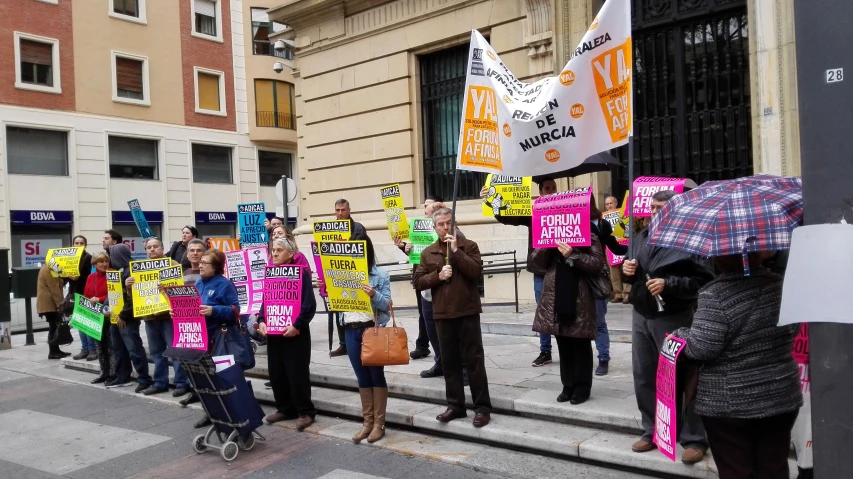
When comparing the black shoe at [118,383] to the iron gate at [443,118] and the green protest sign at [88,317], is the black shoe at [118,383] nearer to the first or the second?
the green protest sign at [88,317]

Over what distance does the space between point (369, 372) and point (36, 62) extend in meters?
25.1

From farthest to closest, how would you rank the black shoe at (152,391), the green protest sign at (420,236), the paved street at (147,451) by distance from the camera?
the black shoe at (152,391) → the green protest sign at (420,236) → the paved street at (147,451)

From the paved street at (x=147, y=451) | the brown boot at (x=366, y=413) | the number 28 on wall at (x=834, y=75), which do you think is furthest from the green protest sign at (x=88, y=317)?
the number 28 on wall at (x=834, y=75)

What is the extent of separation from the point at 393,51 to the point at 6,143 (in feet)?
56.6

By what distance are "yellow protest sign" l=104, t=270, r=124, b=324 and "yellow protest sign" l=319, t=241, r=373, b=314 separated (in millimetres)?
3841

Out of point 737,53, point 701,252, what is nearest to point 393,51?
point 737,53

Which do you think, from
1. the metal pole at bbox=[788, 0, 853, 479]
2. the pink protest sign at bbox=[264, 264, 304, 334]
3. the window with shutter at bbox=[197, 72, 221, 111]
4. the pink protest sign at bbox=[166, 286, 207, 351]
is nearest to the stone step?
the pink protest sign at bbox=[264, 264, 304, 334]

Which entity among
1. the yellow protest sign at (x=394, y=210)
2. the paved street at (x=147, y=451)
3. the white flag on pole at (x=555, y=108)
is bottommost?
the paved street at (x=147, y=451)

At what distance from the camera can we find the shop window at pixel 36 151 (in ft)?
84.0

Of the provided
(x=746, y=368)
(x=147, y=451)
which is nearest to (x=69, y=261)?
(x=147, y=451)

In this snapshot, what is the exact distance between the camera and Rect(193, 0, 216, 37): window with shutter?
31812 millimetres

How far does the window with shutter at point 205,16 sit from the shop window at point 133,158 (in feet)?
19.3

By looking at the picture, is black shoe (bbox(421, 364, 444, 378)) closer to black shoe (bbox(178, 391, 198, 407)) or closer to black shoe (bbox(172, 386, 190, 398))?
black shoe (bbox(178, 391, 198, 407))

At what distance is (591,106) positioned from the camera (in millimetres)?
6035
